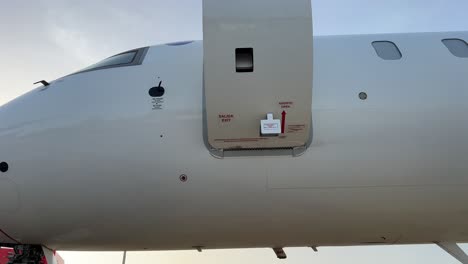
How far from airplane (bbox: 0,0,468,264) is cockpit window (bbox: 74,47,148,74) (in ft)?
2.03

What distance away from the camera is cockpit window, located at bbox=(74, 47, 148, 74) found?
24.0ft

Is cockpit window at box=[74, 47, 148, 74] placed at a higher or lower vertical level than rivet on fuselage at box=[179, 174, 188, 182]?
higher

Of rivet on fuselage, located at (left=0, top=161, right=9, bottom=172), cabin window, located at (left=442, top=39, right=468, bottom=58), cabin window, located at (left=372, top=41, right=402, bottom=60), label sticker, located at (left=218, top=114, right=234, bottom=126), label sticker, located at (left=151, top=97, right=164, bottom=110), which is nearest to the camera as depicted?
label sticker, located at (left=218, top=114, right=234, bottom=126)

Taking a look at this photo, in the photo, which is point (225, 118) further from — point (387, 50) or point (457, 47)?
point (457, 47)

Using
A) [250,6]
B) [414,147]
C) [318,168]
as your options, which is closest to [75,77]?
[250,6]

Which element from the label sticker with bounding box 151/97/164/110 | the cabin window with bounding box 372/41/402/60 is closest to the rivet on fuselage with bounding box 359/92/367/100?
the cabin window with bounding box 372/41/402/60

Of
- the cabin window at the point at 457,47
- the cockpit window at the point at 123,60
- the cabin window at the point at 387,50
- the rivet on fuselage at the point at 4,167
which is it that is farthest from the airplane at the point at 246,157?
the cockpit window at the point at 123,60

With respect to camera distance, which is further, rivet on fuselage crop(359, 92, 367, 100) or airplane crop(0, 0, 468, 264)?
rivet on fuselage crop(359, 92, 367, 100)

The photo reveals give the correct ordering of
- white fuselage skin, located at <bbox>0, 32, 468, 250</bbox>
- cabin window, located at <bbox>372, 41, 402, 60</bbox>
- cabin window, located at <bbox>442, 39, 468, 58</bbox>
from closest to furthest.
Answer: white fuselage skin, located at <bbox>0, 32, 468, 250</bbox> → cabin window, located at <bbox>372, 41, 402, 60</bbox> → cabin window, located at <bbox>442, 39, 468, 58</bbox>

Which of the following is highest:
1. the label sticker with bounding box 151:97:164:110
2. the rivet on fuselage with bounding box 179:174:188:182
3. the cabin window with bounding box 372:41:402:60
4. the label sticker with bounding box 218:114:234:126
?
the cabin window with bounding box 372:41:402:60

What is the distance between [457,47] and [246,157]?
385 cm

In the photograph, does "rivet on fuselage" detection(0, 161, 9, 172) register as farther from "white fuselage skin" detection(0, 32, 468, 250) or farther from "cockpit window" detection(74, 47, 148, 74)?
"cockpit window" detection(74, 47, 148, 74)

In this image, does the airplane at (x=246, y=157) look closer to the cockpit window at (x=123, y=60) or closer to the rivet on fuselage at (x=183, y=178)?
the rivet on fuselage at (x=183, y=178)

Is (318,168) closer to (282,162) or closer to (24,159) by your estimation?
(282,162)
